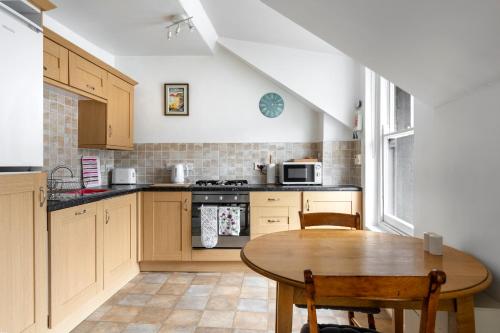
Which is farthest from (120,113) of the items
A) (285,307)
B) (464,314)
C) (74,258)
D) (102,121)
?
(464,314)

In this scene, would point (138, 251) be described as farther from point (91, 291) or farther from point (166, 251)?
point (91, 291)

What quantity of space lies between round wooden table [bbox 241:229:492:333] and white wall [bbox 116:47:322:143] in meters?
2.43

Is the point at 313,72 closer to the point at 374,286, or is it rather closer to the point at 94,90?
the point at 94,90

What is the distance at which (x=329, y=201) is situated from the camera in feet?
11.0

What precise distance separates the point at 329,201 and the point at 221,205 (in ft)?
3.74

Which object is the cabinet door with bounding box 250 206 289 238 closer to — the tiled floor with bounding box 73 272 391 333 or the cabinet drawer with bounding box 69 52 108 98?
the tiled floor with bounding box 73 272 391 333

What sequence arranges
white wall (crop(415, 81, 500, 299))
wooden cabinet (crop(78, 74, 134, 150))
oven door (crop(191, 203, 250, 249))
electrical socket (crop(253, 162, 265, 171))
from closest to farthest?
white wall (crop(415, 81, 500, 299)) → wooden cabinet (crop(78, 74, 134, 150)) → oven door (crop(191, 203, 250, 249)) → electrical socket (crop(253, 162, 265, 171))

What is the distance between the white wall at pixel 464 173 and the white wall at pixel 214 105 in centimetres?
206

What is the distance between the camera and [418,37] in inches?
51.3

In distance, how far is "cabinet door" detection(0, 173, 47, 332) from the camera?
5.32 ft

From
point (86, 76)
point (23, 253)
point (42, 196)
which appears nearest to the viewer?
point (23, 253)

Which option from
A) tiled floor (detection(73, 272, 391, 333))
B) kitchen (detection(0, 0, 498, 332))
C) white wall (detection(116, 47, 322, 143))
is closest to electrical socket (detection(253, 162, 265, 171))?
kitchen (detection(0, 0, 498, 332))

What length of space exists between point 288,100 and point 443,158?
96.2 inches

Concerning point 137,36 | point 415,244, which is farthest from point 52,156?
point 415,244
